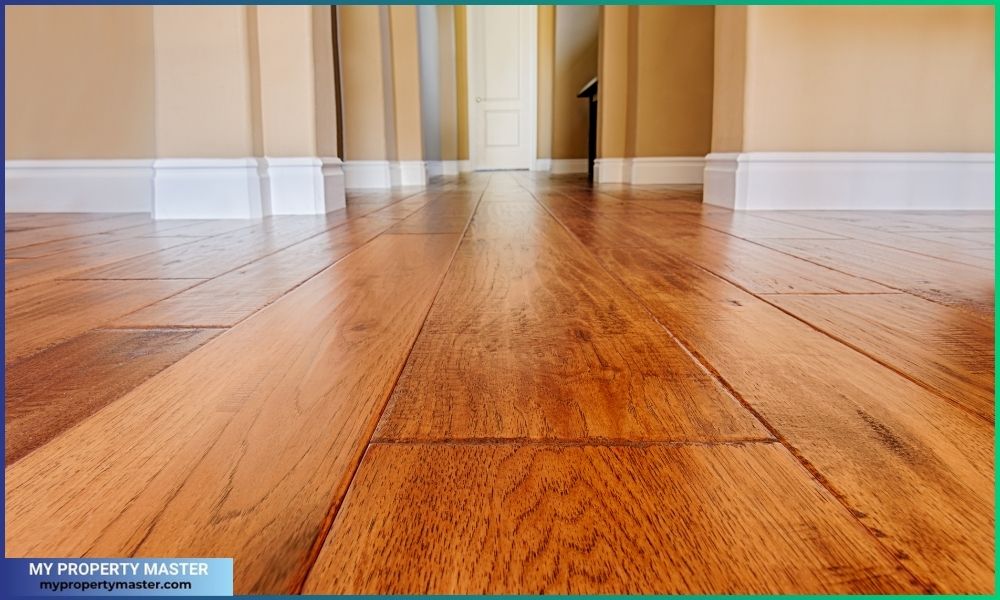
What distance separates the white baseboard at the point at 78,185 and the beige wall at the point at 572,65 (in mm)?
4529

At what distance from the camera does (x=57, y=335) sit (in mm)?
647

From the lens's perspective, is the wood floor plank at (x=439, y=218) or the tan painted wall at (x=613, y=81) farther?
the tan painted wall at (x=613, y=81)

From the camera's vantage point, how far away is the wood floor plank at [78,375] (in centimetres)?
42

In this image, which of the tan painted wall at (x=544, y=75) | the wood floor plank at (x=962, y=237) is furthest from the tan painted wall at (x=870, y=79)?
the tan painted wall at (x=544, y=75)

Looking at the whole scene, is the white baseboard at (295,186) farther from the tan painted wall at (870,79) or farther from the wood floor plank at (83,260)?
the tan painted wall at (870,79)

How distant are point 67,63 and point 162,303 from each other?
74.3 inches

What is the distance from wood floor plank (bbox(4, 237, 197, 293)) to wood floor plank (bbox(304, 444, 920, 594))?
753mm

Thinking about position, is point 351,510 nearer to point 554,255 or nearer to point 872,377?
point 872,377

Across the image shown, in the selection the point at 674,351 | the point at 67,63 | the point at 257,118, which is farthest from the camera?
the point at 67,63

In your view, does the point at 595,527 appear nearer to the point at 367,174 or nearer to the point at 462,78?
the point at 367,174

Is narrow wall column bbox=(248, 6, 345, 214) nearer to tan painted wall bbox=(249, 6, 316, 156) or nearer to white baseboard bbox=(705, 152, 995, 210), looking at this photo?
tan painted wall bbox=(249, 6, 316, 156)

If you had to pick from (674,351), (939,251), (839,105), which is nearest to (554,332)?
(674,351)

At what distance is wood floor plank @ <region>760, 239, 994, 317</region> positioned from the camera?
2.64 feet

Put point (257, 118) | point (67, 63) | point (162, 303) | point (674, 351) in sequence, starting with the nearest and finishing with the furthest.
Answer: point (674, 351) → point (162, 303) → point (257, 118) → point (67, 63)
